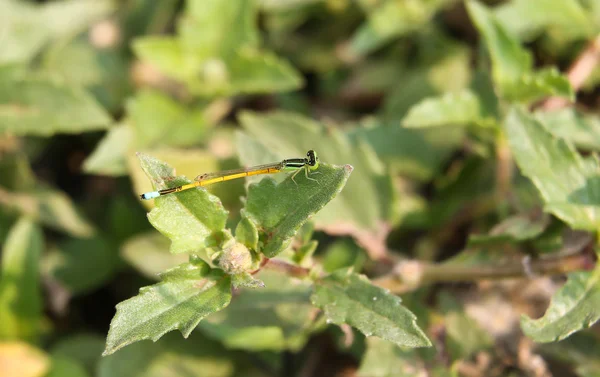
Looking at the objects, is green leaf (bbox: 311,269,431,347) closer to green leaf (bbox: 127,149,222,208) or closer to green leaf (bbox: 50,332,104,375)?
green leaf (bbox: 127,149,222,208)

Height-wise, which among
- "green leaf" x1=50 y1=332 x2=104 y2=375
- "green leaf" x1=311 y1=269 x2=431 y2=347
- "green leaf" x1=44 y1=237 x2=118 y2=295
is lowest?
"green leaf" x1=50 y1=332 x2=104 y2=375

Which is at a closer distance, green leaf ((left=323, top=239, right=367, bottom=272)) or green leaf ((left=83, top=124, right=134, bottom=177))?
green leaf ((left=323, top=239, right=367, bottom=272))

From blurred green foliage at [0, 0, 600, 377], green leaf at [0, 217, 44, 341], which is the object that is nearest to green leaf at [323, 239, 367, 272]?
blurred green foliage at [0, 0, 600, 377]

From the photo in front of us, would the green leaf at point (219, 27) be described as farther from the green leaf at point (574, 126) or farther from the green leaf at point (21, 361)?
the green leaf at point (21, 361)

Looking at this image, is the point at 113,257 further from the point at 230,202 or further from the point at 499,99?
the point at 499,99

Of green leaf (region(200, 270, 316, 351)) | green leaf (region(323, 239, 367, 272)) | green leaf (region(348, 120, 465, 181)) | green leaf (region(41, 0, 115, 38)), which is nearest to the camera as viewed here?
green leaf (region(200, 270, 316, 351))

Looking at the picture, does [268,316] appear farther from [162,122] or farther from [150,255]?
[162,122]
